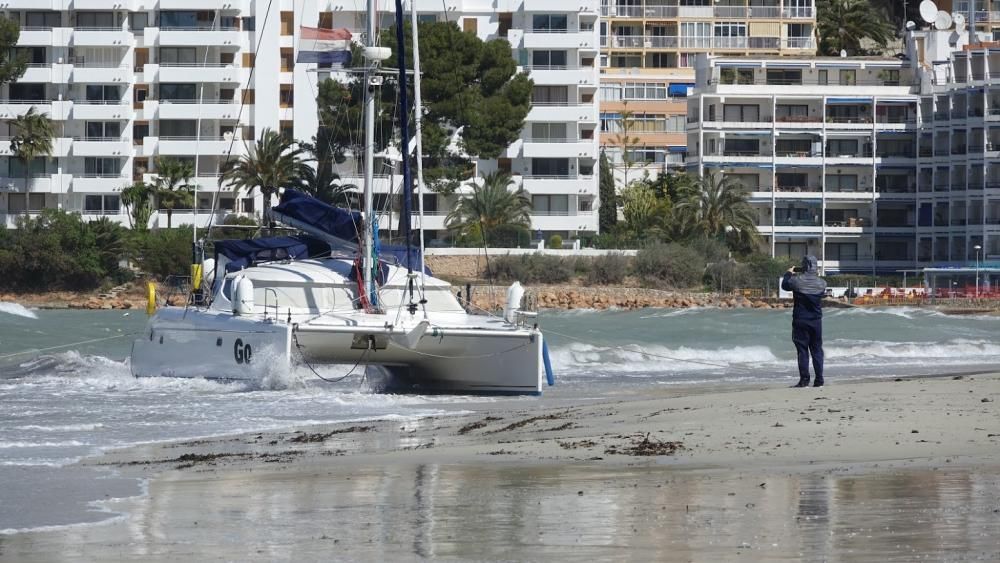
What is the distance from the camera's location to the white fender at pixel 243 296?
25627 millimetres

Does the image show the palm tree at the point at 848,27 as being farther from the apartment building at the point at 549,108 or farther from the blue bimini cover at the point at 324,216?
the blue bimini cover at the point at 324,216

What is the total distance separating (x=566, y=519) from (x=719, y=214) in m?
75.8

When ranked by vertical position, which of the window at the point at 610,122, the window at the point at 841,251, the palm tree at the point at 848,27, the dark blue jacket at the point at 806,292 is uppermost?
the palm tree at the point at 848,27

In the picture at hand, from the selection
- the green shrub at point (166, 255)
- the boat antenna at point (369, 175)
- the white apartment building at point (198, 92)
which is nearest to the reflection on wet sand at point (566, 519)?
the boat antenna at point (369, 175)

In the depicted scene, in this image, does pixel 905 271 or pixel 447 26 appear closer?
pixel 447 26

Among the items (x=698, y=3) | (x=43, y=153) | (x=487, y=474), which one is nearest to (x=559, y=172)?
(x=43, y=153)

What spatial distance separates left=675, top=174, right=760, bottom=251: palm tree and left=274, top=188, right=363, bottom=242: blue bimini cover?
56270 millimetres

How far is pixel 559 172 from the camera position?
84.0 metres

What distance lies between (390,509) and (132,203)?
236ft

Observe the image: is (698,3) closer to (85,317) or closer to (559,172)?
(559,172)

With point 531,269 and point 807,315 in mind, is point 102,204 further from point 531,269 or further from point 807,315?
point 807,315

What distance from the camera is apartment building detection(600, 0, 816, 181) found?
10669 cm

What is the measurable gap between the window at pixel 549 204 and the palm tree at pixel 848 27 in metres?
34.4

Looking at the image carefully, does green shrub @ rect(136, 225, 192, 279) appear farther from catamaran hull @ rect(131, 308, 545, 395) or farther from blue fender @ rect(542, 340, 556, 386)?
blue fender @ rect(542, 340, 556, 386)
